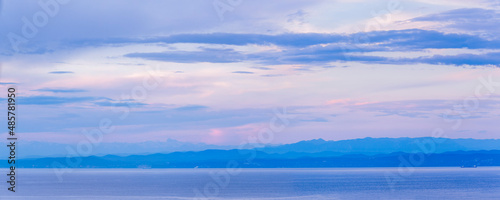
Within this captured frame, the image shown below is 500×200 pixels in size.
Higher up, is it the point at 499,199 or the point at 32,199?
the point at 499,199

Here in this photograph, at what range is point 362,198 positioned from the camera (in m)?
98.7

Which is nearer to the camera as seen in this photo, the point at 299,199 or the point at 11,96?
the point at 11,96

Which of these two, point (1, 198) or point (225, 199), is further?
point (1, 198)

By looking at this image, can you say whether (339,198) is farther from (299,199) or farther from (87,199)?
(87,199)

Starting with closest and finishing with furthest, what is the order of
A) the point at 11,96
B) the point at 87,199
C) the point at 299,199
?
the point at 11,96 → the point at 299,199 → the point at 87,199

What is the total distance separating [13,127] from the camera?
34.2m

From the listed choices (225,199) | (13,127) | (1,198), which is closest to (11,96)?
(13,127)

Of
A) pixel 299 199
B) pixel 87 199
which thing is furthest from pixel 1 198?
pixel 299 199

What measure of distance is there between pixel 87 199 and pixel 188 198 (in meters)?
17.0

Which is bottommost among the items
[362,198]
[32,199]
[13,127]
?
[13,127]

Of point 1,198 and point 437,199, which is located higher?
point 437,199

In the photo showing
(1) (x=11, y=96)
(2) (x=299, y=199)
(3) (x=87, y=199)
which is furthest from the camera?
(3) (x=87, y=199)

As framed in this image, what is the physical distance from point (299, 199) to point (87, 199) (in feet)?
114

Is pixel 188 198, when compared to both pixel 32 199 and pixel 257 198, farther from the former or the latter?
pixel 32 199
